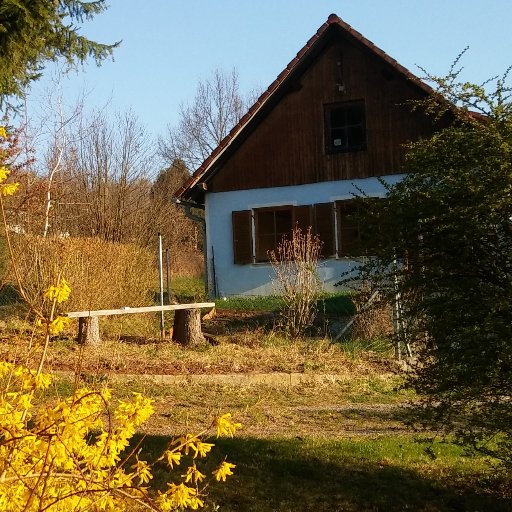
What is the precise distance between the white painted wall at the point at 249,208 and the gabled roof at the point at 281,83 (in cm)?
70

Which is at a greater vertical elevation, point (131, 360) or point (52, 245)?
point (52, 245)

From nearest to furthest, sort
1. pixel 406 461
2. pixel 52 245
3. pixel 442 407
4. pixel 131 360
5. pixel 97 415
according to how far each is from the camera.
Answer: pixel 97 415 → pixel 442 407 → pixel 406 461 → pixel 131 360 → pixel 52 245

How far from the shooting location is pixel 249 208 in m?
21.1

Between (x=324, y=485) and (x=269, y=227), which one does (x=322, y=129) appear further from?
(x=324, y=485)

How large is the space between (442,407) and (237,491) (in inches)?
60.7

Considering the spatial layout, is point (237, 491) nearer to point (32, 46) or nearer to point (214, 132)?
point (32, 46)

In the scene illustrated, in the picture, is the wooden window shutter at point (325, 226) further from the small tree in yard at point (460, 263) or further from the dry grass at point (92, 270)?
the small tree in yard at point (460, 263)

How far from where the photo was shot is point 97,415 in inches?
127

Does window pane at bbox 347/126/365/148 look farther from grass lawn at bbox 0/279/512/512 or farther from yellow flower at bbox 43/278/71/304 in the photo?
yellow flower at bbox 43/278/71/304

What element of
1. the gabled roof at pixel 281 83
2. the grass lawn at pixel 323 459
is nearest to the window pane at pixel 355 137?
the gabled roof at pixel 281 83

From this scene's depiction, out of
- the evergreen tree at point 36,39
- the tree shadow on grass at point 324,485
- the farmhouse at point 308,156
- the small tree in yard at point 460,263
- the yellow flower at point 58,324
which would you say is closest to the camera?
the yellow flower at point 58,324

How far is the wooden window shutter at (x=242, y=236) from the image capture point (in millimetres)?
20953

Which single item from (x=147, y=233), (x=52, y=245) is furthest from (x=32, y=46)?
(x=147, y=233)

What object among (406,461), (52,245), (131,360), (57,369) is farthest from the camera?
(52,245)
